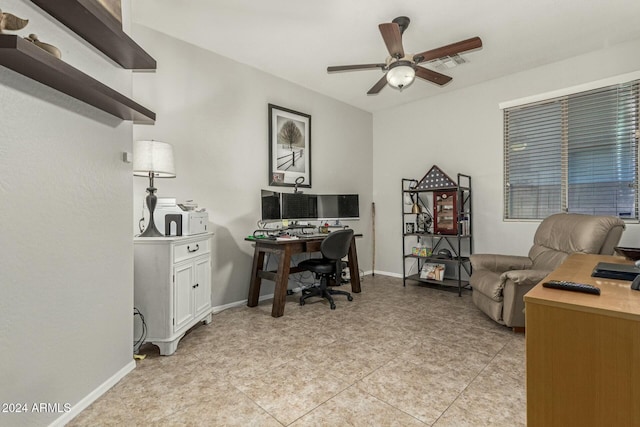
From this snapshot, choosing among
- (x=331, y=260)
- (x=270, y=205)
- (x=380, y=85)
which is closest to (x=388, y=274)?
(x=331, y=260)

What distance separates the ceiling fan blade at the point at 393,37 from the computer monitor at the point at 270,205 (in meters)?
1.73

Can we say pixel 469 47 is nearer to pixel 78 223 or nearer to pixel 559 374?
pixel 559 374

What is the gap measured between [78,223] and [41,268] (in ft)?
0.93

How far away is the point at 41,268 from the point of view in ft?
4.54

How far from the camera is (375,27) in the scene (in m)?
2.71

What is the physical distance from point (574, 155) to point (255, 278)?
3639mm

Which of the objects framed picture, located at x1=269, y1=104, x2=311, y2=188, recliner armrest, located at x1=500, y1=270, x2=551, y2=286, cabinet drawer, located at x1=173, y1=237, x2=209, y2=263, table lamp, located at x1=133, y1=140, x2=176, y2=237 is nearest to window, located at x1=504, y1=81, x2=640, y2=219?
recliner armrest, located at x1=500, y1=270, x2=551, y2=286

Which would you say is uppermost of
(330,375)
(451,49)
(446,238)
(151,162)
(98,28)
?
(451,49)

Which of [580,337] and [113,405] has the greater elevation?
[580,337]

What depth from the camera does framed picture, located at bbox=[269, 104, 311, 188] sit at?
3686 millimetres

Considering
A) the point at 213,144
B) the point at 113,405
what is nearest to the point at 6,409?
the point at 113,405

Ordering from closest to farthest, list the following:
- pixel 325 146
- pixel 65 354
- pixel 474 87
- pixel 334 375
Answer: pixel 65 354 < pixel 334 375 < pixel 474 87 < pixel 325 146

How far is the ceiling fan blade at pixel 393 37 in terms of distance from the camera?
2098 millimetres

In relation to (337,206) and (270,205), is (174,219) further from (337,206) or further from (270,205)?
(337,206)
